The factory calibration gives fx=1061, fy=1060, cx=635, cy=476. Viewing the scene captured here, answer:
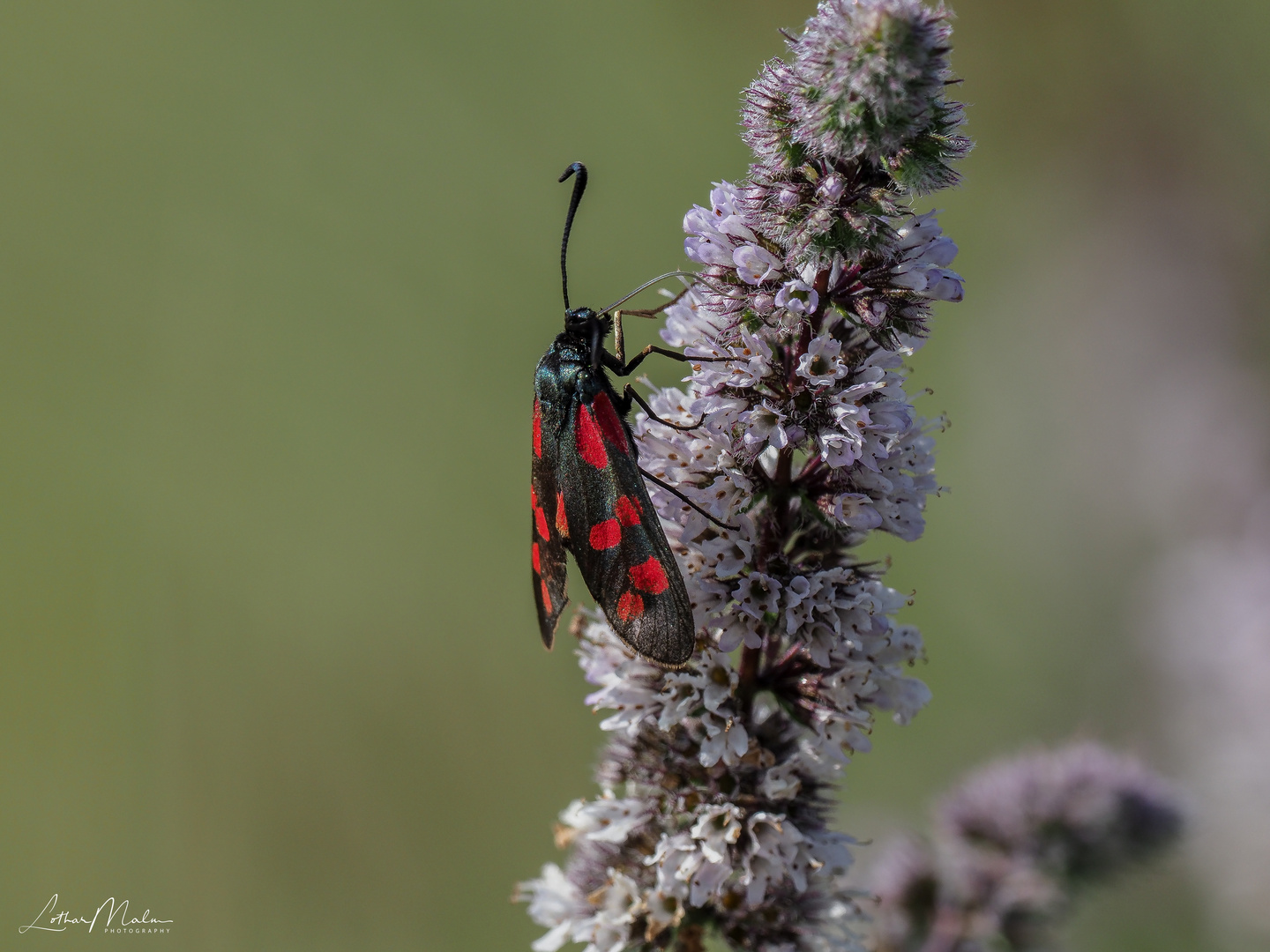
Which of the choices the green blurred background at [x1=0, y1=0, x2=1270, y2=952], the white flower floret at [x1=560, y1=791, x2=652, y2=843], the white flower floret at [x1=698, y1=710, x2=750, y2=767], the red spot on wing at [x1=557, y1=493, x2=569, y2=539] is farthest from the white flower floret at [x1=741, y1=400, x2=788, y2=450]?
the green blurred background at [x1=0, y1=0, x2=1270, y2=952]

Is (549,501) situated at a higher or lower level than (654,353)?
lower

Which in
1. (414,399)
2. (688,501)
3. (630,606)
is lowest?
(630,606)

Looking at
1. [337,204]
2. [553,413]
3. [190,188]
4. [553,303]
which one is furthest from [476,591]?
[553,413]

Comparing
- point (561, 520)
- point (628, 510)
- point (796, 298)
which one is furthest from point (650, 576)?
point (796, 298)

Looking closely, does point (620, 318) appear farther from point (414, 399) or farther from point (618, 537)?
point (414, 399)

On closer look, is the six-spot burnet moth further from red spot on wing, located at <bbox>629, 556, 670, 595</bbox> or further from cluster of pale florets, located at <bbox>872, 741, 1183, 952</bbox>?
cluster of pale florets, located at <bbox>872, 741, 1183, 952</bbox>

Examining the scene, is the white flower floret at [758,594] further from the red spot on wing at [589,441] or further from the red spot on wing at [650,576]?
the red spot on wing at [589,441]

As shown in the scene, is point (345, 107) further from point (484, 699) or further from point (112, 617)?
point (484, 699)
